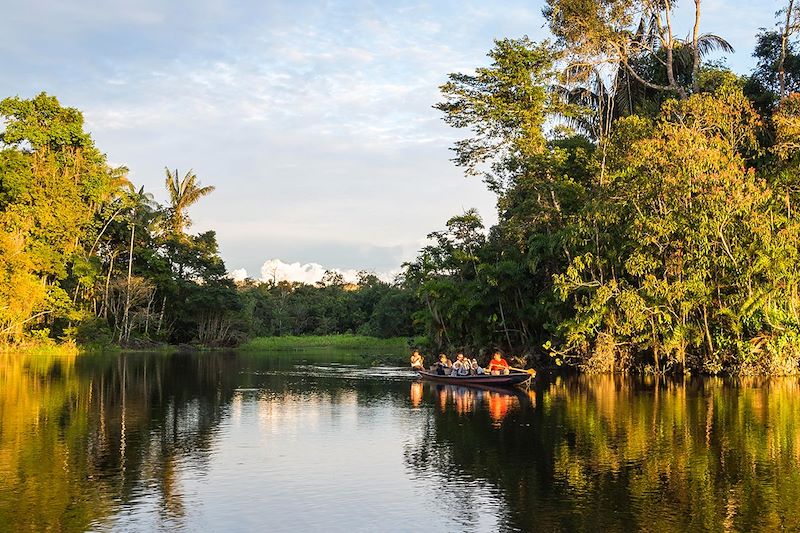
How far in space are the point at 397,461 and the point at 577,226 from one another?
23209mm

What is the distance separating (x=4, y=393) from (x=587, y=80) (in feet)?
110

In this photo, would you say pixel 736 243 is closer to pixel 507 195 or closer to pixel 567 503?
pixel 507 195

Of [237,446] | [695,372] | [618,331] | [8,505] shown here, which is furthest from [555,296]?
[8,505]

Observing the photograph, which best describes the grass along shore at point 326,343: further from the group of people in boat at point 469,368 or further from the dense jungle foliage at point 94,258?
the group of people in boat at point 469,368

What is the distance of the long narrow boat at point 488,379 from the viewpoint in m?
28.7

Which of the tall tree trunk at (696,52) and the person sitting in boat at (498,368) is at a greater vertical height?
the tall tree trunk at (696,52)

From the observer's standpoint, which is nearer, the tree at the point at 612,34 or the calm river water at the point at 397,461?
the calm river water at the point at 397,461

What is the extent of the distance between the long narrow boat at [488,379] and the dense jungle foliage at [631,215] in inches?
251

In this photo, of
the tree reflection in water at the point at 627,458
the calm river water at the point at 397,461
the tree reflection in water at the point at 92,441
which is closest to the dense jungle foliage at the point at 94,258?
the tree reflection in water at the point at 92,441

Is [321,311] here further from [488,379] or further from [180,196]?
[488,379]

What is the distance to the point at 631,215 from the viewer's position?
113 feet

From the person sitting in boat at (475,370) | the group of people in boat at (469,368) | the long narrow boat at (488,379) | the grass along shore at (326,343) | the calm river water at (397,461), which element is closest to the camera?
the calm river water at (397,461)

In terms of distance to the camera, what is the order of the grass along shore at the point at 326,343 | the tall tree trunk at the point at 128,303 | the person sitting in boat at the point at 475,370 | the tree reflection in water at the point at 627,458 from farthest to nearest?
the grass along shore at the point at 326,343, the tall tree trunk at the point at 128,303, the person sitting in boat at the point at 475,370, the tree reflection in water at the point at 627,458

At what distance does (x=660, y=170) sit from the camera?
31.9 metres
